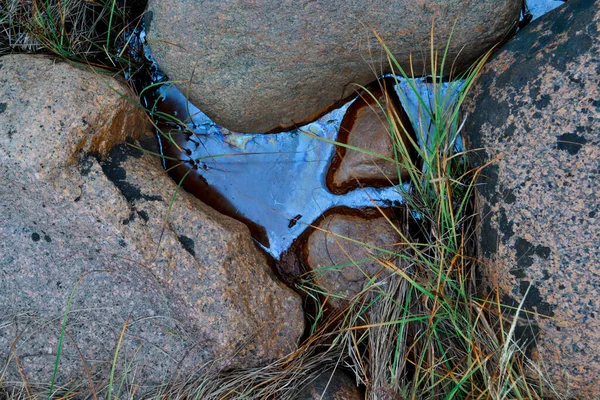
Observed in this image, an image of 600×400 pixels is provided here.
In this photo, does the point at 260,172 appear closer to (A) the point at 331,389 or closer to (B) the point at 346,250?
(B) the point at 346,250

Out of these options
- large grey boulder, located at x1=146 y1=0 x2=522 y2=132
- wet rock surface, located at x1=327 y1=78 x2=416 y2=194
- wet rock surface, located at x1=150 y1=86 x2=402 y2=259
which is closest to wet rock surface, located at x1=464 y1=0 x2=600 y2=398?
large grey boulder, located at x1=146 y1=0 x2=522 y2=132

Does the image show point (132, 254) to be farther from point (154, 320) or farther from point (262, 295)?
point (262, 295)

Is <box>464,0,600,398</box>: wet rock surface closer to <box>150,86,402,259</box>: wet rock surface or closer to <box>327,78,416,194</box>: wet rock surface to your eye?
Result: <box>327,78,416,194</box>: wet rock surface

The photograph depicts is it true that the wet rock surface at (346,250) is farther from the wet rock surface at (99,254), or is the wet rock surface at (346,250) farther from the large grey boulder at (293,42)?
the large grey boulder at (293,42)

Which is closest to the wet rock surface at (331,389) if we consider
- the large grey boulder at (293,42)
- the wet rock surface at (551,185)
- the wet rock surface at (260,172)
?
the wet rock surface at (260,172)

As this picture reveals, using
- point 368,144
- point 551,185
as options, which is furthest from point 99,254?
point 551,185
